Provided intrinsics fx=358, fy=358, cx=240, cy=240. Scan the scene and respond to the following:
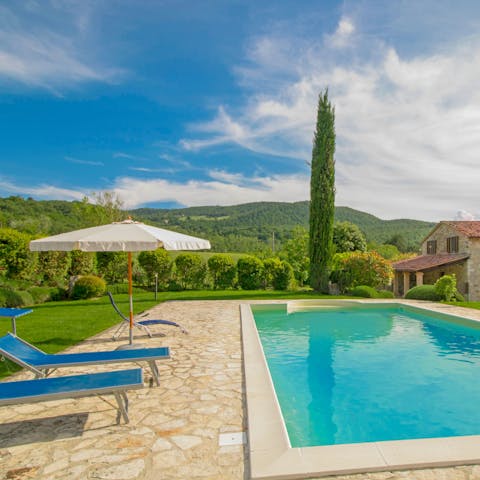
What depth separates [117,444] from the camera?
323 cm

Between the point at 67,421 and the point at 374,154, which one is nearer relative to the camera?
the point at 67,421

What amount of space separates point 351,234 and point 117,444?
40086 millimetres

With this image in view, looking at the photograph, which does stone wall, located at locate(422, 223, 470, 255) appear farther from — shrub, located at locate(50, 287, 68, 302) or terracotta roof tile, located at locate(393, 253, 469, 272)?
shrub, located at locate(50, 287, 68, 302)

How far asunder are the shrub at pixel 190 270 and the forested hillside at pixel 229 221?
1652cm

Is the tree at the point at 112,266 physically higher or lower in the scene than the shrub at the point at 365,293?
higher

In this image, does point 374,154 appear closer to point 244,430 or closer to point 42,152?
point 244,430

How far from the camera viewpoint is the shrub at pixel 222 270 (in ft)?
66.9

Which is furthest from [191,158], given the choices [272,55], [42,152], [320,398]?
[320,398]

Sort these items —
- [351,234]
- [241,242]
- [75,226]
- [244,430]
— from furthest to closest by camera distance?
[241,242]
[351,234]
[75,226]
[244,430]

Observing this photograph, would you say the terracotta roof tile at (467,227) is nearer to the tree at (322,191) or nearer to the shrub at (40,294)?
the tree at (322,191)

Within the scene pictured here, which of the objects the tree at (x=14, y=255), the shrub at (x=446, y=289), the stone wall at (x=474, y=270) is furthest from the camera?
the stone wall at (x=474, y=270)

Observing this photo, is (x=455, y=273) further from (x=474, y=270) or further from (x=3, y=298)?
(x=3, y=298)

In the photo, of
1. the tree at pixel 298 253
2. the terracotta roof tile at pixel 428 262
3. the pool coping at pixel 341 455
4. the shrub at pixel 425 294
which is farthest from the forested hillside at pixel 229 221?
the pool coping at pixel 341 455

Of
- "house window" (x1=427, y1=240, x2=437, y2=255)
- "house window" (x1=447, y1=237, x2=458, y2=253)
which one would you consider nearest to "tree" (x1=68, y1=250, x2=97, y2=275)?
"house window" (x1=447, y1=237, x2=458, y2=253)
